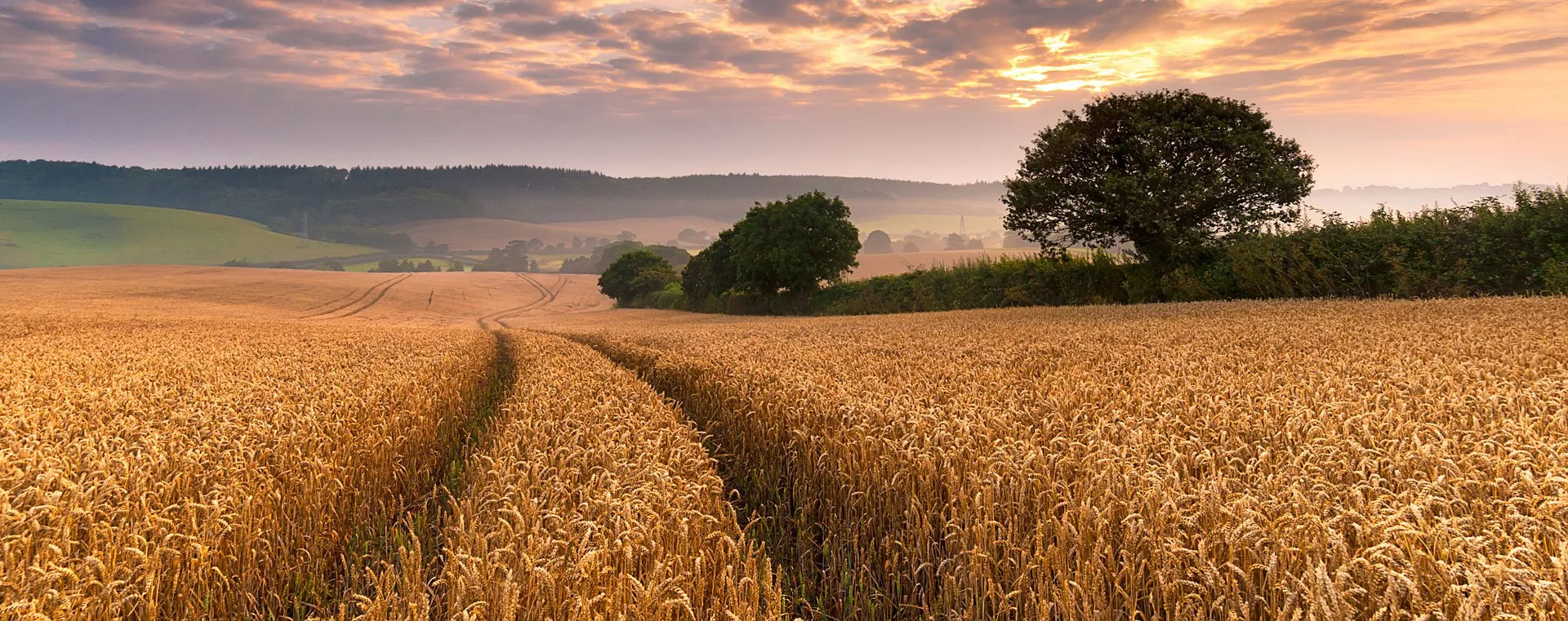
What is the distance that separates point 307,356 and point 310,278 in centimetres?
9194

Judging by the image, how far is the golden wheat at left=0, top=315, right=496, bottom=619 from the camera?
3828 millimetres

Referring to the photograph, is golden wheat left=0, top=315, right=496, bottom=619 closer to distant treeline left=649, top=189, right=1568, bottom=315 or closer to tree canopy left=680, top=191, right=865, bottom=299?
distant treeline left=649, top=189, right=1568, bottom=315

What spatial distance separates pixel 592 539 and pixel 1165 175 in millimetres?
31924

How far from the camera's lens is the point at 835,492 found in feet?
18.2

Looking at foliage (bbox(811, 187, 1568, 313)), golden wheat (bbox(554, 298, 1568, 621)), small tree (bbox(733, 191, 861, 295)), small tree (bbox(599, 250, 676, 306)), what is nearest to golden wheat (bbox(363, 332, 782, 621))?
golden wheat (bbox(554, 298, 1568, 621))

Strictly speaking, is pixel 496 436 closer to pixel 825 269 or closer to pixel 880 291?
pixel 880 291

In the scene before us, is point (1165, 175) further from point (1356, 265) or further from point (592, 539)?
point (592, 539)

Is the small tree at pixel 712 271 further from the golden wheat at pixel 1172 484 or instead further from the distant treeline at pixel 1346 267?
the golden wheat at pixel 1172 484

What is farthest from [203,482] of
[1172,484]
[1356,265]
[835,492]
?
[1356,265]

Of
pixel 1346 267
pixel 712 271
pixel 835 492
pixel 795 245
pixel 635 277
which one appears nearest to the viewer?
pixel 835 492

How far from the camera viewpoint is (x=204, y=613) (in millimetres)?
3975

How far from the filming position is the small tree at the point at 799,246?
54.9m

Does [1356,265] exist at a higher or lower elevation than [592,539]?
higher

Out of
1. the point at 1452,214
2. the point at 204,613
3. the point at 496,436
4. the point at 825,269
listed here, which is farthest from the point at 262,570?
the point at 825,269
